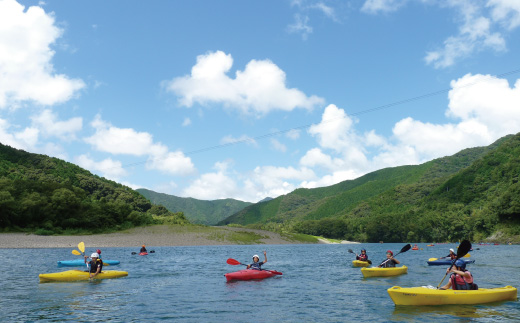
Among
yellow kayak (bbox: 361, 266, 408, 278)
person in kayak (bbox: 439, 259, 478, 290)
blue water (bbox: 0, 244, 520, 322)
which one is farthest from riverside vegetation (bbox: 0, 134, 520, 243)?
person in kayak (bbox: 439, 259, 478, 290)

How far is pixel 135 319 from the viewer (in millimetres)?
16156

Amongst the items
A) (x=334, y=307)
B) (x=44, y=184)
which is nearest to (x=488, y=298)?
(x=334, y=307)

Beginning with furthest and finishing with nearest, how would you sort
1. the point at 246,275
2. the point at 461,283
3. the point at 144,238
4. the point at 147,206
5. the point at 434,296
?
the point at 147,206 → the point at 144,238 → the point at 246,275 → the point at 461,283 → the point at 434,296

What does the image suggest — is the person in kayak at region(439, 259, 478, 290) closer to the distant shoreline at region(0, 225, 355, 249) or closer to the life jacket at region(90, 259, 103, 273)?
the life jacket at region(90, 259, 103, 273)

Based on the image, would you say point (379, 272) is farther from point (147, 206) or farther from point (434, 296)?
point (147, 206)

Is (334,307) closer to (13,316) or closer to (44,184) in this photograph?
(13,316)

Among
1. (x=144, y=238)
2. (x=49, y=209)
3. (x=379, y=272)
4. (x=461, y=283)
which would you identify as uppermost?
(x=49, y=209)

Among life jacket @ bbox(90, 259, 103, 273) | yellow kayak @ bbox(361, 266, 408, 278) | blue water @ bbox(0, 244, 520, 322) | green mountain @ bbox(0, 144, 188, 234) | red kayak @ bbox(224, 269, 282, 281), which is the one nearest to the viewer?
blue water @ bbox(0, 244, 520, 322)

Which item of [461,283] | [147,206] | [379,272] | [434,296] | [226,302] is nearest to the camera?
[434,296]

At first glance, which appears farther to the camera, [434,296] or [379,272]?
[379,272]

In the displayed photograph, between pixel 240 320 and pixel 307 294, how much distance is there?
26.6ft

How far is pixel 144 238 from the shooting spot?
115312 millimetres

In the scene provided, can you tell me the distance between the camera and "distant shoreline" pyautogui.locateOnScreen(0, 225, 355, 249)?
302 ft

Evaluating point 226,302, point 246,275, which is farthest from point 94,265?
point 226,302
